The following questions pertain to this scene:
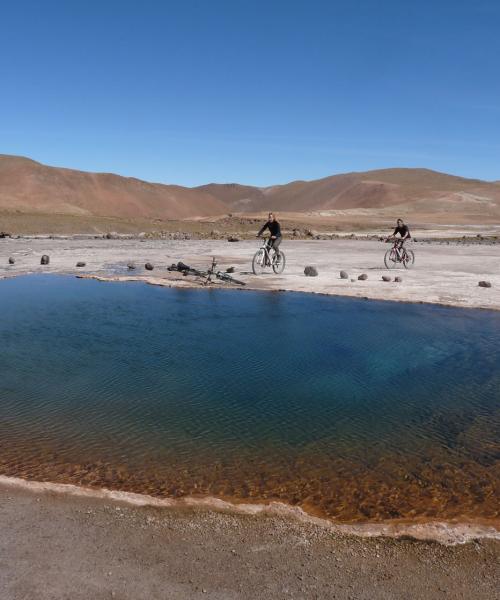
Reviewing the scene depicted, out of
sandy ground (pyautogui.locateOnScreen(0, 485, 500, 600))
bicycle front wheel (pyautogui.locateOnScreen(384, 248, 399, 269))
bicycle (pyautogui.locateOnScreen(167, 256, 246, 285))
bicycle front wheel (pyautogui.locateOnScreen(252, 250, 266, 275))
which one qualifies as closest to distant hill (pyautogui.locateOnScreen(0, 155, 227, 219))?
bicycle front wheel (pyautogui.locateOnScreen(252, 250, 266, 275))

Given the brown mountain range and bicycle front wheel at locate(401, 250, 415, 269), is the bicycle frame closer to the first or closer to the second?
bicycle front wheel at locate(401, 250, 415, 269)

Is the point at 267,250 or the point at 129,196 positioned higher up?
the point at 129,196

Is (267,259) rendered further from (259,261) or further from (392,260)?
(392,260)

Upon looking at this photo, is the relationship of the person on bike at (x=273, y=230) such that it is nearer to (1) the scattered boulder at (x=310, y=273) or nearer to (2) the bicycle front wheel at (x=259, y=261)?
(2) the bicycle front wheel at (x=259, y=261)

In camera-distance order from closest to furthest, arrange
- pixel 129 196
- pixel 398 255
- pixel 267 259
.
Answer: pixel 267 259 → pixel 398 255 → pixel 129 196

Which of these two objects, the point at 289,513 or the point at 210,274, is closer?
the point at 289,513

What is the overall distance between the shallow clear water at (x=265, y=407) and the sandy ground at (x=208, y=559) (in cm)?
69

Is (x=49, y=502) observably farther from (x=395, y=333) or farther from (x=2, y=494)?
Result: (x=395, y=333)

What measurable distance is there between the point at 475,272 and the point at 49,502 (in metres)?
23.8

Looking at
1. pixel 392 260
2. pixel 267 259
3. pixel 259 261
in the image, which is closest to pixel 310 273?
pixel 267 259

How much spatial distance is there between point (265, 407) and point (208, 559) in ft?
13.7

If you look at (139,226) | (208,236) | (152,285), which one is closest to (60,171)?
(139,226)

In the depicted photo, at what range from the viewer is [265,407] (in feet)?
29.8

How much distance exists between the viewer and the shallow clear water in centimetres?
667
